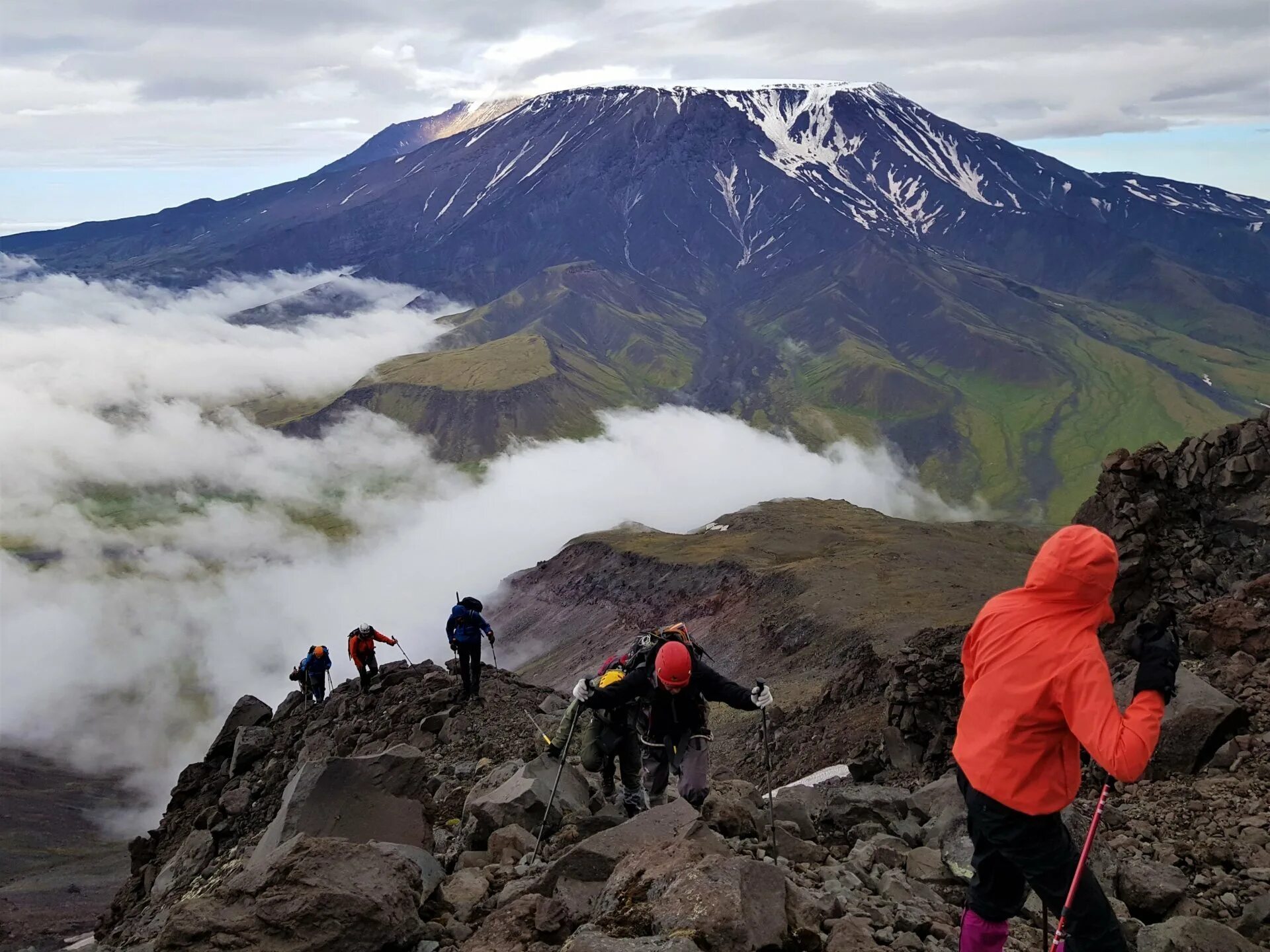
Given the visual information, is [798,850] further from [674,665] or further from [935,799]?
[935,799]

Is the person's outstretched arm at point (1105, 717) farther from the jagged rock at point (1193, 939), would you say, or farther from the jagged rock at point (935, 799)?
the jagged rock at point (935, 799)

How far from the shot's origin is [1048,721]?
5.75m

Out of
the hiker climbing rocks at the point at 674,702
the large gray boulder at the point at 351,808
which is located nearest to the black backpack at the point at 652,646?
the hiker climbing rocks at the point at 674,702

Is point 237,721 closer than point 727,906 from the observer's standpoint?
No

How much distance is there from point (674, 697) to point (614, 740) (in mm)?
1303

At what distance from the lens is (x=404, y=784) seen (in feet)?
44.7

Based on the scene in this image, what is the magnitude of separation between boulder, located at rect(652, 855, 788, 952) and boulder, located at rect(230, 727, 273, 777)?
70.3 ft

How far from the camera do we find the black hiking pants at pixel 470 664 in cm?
2234

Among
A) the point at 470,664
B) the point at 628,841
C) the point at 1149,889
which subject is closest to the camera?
the point at 1149,889

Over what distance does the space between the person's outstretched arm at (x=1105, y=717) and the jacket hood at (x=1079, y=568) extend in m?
0.37

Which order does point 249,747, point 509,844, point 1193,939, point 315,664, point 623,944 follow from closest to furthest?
point 623,944 < point 1193,939 < point 509,844 < point 249,747 < point 315,664

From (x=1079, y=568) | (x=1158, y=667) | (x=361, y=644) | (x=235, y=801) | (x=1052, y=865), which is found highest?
(x=1079, y=568)

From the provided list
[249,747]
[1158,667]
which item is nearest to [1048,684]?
[1158,667]

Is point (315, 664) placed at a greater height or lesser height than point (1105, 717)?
lesser
